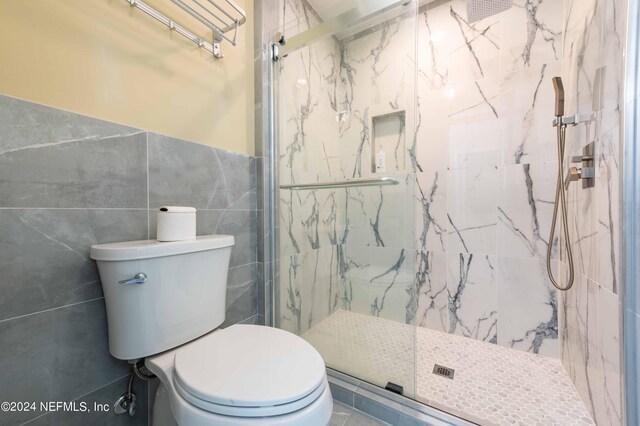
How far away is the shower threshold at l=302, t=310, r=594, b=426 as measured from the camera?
3.31 ft

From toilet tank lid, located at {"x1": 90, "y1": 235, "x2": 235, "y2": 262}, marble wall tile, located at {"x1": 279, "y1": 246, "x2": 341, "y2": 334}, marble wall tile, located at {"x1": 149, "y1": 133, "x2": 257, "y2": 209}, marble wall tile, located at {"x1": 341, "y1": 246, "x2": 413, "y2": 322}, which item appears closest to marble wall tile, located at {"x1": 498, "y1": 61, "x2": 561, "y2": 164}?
marble wall tile, located at {"x1": 341, "y1": 246, "x2": 413, "y2": 322}

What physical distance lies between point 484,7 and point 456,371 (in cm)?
197

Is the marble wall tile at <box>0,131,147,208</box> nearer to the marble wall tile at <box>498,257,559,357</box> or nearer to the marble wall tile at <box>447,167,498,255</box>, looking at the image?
the marble wall tile at <box>447,167,498,255</box>

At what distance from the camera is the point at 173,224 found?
32.7 inches

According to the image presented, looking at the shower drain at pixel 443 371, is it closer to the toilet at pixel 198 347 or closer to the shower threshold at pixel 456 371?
the shower threshold at pixel 456 371

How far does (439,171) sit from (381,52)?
2.77 ft

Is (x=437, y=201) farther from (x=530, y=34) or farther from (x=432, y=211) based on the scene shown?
(x=530, y=34)

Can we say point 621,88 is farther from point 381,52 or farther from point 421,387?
point 421,387

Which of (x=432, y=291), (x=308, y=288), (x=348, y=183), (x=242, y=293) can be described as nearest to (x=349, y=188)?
(x=348, y=183)

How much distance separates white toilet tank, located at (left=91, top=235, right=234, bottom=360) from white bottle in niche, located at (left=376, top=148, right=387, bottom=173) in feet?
3.01

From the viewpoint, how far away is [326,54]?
4.87 ft

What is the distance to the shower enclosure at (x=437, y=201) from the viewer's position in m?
1.14

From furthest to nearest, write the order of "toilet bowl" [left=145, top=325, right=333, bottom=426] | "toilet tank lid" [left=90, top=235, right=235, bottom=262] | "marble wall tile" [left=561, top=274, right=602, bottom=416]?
"marble wall tile" [left=561, top=274, right=602, bottom=416]
"toilet tank lid" [left=90, top=235, right=235, bottom=262]
"toilet bowl" [left=145, top=325, right=333, bottom=426]

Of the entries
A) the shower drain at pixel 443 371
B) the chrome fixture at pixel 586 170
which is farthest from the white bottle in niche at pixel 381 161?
the shower drain at pixel 443 371
